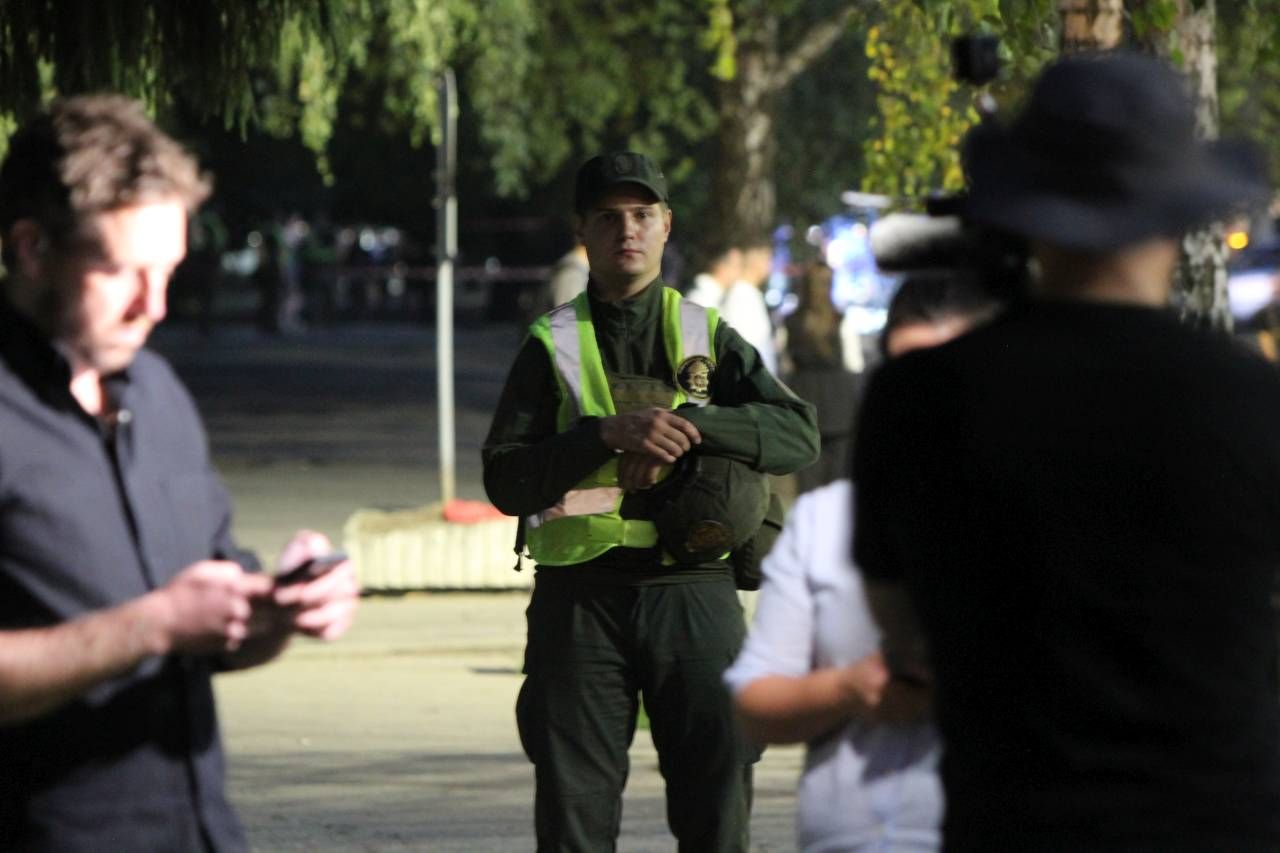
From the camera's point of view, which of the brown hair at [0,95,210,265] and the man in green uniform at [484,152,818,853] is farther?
the man in green uniform at [484,152,818,853]

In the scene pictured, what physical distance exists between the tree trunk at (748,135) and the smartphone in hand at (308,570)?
55.7 feet

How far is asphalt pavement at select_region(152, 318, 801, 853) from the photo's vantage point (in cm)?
741

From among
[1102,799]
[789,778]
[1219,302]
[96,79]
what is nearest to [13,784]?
[1102,799]

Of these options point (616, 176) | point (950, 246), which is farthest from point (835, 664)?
point (616, 176)

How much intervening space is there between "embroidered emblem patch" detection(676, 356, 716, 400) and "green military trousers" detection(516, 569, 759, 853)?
1.39ft

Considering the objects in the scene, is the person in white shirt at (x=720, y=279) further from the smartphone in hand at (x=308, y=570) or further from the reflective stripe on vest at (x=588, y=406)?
the smartphone in hand at (x=308, y=570)

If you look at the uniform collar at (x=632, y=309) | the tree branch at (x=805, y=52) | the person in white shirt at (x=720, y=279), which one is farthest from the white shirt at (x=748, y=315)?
the tree branch at (x=805, y=52)

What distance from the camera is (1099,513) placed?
2568 millimetres

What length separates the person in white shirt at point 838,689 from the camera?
3258mm

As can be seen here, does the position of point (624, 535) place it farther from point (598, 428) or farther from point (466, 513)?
point (466, 513)

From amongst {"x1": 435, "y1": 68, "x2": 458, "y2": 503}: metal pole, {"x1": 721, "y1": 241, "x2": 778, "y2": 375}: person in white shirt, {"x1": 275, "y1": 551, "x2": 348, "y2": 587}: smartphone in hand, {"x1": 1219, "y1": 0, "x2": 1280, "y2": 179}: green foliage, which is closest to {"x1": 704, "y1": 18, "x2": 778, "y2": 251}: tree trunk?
{"x1": 1219, "y1": 0, "x2": 1280, "y2": 179}: green foliage

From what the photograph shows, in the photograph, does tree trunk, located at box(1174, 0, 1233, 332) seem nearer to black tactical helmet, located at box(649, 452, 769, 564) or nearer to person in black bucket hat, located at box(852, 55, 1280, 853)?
black tactical helmet, located at box(649, 452, 769, 564)

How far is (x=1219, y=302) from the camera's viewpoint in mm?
8773

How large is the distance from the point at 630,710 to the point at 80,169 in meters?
2.70
